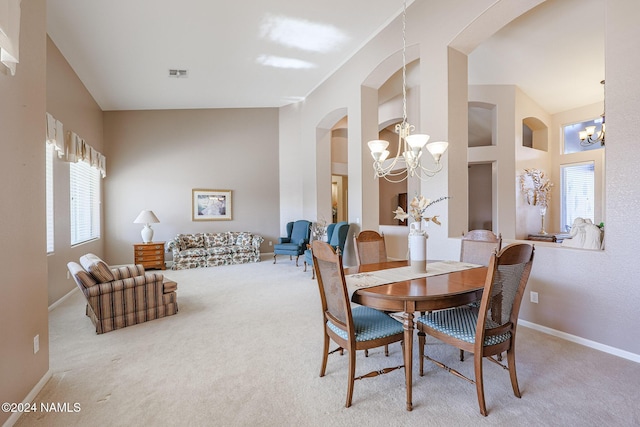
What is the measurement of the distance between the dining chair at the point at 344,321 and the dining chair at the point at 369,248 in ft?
2.89

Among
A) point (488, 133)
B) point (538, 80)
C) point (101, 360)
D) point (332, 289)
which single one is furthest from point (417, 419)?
point (488, 133)

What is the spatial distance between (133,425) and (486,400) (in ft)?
7.06

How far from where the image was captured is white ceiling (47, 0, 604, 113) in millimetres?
3816

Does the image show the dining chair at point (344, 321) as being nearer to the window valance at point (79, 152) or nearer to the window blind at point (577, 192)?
the window valance at point (79, 152)

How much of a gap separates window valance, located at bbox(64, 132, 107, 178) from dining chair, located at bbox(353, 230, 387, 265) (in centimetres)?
432

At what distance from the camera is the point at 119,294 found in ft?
10.4

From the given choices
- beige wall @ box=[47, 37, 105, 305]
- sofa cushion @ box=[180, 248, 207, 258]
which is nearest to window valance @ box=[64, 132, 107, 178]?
beige wall @ box=[47, 37, 105, 305]

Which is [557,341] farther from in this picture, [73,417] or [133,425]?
[73,417]

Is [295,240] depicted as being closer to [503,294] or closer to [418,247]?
[418,247]

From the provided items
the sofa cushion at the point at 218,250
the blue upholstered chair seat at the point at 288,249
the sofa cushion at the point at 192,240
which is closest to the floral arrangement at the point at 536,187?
the blue upholstered chair seat at the point at 288,249

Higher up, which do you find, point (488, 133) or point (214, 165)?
point (488, 133)

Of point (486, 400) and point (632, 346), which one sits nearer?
point (486, 400)

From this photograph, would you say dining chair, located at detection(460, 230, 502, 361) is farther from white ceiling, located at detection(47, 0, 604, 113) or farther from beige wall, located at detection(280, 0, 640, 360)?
white ceiling, located at detection(47, 0, 604, 113)

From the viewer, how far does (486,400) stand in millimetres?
1891
